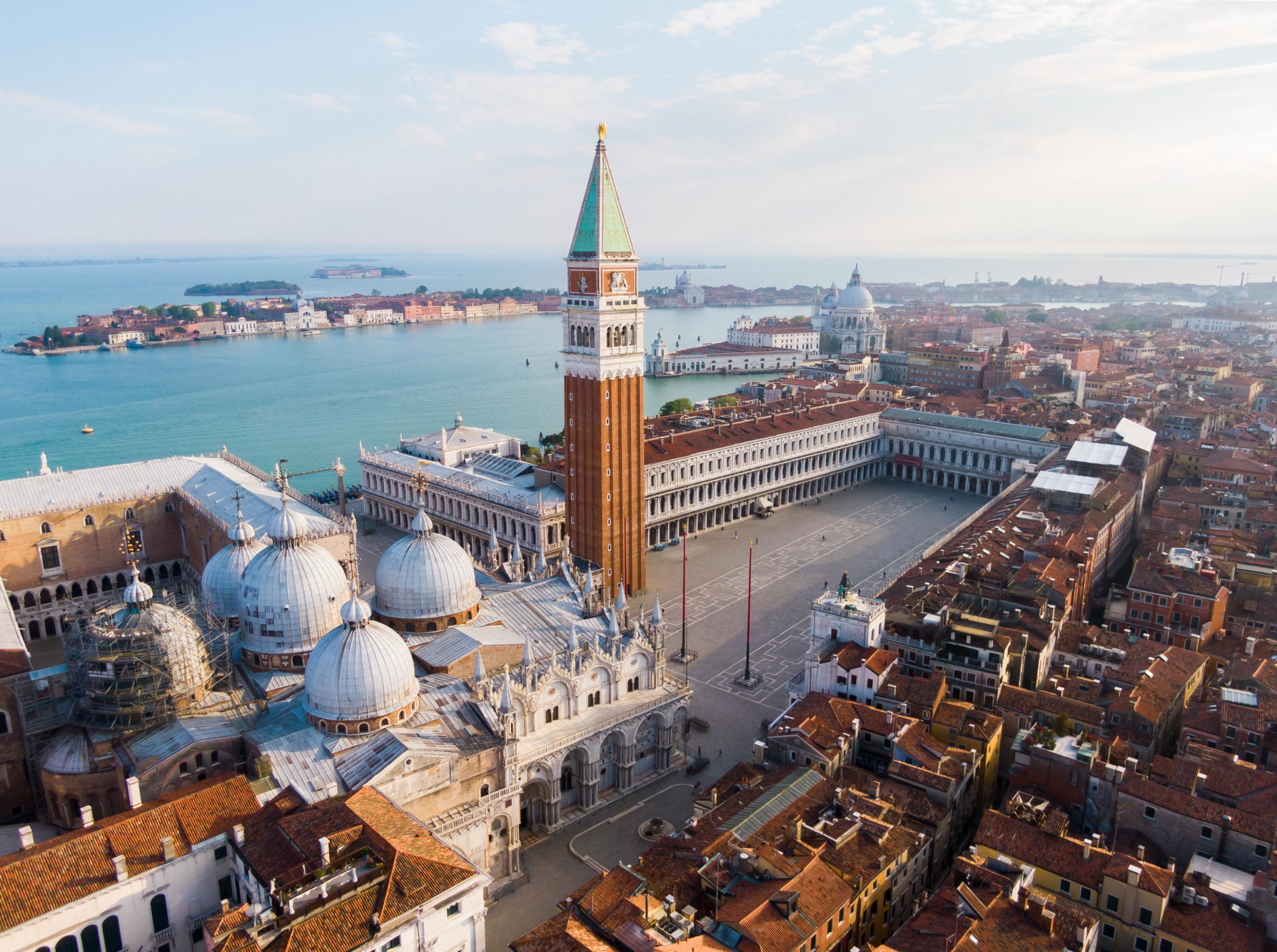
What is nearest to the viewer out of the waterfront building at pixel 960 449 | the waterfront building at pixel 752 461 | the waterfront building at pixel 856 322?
the waterfront building at pixel 752 461

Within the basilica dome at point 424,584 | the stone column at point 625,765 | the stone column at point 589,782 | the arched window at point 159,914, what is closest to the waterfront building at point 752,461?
the basilica dome at point 424,584

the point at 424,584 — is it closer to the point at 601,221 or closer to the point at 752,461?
the point at 601,221

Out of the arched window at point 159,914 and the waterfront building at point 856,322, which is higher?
the waterfront building at point 856,322

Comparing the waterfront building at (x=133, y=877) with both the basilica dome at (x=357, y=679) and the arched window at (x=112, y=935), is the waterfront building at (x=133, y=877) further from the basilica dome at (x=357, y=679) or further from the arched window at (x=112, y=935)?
the basilica dome at (x=357, y=679)

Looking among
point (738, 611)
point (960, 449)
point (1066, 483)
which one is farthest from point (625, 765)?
point (960, 449)

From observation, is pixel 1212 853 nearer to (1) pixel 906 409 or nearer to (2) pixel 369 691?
(2) pixel 369 691
